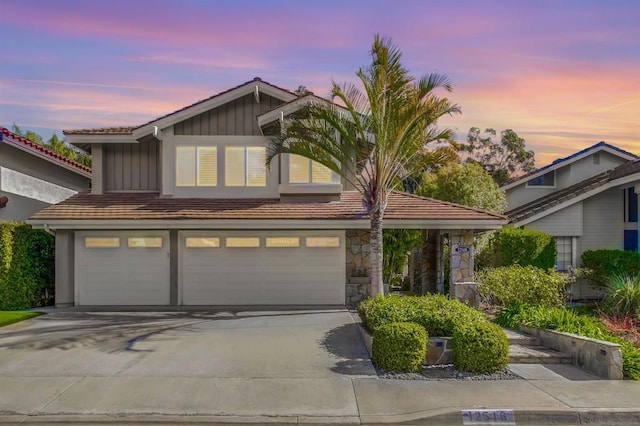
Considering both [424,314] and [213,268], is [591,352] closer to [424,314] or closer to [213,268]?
[424,314]

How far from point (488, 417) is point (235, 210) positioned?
370 inches

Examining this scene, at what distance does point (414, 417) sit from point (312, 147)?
23.7 feet

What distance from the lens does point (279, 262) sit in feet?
47.1

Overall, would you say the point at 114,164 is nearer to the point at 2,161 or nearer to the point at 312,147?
the point at 2,161

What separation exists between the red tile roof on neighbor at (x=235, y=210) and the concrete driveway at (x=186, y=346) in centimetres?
268

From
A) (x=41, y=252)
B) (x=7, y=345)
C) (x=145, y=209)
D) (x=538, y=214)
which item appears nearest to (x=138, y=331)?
(x=7, y=345)

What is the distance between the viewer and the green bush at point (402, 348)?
8.01 meters

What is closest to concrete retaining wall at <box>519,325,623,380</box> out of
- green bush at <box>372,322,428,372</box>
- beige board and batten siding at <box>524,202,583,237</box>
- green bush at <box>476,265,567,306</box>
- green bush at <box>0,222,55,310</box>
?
green bush at <box>372,322,428,372</box>

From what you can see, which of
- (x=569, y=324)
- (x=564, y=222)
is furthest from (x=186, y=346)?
(x=564, y=222)

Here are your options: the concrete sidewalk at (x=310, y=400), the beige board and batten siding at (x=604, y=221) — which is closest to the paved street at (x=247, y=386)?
the concrete sidewalk at (x=310, y=400)

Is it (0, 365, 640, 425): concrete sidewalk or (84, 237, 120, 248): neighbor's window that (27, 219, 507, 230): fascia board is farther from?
(0, 365, 640, 425): concrete sidewalk

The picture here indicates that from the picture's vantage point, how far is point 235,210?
46.2ft

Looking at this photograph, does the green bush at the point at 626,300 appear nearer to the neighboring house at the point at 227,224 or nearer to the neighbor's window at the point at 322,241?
the neighboring house at the point at 227,224

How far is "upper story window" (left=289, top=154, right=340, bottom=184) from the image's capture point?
1473 centimetres
